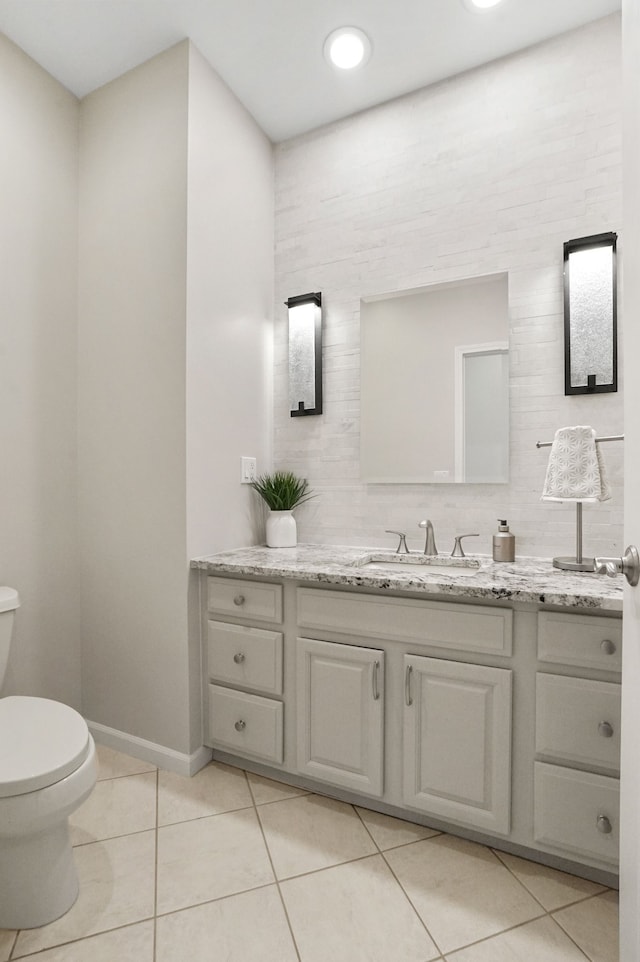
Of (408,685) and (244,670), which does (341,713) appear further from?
(244,670)

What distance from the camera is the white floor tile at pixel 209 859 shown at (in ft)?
4.40

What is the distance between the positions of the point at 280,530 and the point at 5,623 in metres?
1.05

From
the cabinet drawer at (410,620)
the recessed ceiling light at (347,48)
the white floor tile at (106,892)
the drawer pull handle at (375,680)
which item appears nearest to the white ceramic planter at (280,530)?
the cabinet drawer at (410,620)

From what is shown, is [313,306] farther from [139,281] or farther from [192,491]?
[192,491]

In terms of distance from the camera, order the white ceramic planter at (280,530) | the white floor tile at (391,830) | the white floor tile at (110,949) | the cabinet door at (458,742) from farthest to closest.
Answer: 1. the white ceramic planter at (280,530)
2. the white floor tile at (391,830)
3. the cabinet door at (458,742)
4. the white floor tile at (110,949)

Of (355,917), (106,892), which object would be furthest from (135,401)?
(355,917)

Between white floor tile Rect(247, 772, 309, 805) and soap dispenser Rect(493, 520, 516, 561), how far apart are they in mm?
1095

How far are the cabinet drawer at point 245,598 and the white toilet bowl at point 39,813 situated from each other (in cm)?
63

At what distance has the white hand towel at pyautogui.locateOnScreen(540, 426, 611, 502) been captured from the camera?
158cm

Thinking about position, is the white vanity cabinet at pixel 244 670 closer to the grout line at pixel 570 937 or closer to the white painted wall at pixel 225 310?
the white painted wall at pixel 225 310

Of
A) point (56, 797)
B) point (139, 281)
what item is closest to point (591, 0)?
point (139, 281)

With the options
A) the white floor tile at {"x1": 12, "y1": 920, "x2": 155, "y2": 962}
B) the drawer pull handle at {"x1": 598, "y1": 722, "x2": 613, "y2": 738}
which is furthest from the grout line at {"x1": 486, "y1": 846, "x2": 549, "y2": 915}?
the white floor tile at {"x1": 12, "y1": 920, "x2": 155, "y2": 962}

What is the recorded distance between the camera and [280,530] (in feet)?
7.13

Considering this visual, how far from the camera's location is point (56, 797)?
3.88 feet
